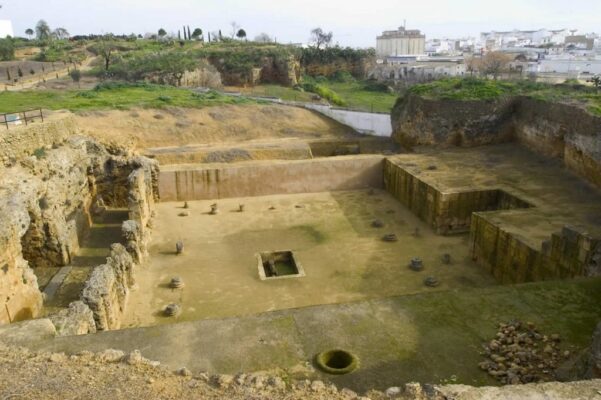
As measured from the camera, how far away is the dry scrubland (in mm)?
21984

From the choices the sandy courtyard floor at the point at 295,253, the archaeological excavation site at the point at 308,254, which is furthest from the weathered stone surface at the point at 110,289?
the sandy courtyard floor at the point at 295,253

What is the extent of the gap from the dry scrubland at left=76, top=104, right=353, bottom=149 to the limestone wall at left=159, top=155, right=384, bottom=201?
364 cm

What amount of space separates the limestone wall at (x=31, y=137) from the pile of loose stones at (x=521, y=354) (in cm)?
→ 1139

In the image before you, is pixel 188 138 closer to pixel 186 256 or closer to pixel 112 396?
pixel 186 256

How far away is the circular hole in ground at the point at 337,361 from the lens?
21.0 ft

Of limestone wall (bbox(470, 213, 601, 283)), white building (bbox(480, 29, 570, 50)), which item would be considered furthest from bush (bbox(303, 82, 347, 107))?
white building (bbox(480, 29, 570, 50))

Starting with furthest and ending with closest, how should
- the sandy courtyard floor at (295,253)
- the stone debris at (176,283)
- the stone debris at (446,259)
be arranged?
1. the stone debris at (446,259)
2. the stone debris at (176,283)
3. the sandy courtyard floor at (295,253)

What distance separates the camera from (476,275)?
12.4 m

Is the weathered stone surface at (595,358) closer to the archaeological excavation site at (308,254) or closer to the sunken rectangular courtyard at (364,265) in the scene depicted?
the archaeological excavation site at (308,254)

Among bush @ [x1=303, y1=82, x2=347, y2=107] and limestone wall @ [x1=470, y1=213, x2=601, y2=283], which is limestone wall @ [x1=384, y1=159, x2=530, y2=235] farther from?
bush @ [x1=303, y1=82, x2=347, y2=107]

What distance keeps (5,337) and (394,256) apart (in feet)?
30.8

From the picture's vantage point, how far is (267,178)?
18547mm

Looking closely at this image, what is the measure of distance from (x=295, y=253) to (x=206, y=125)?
1302cm

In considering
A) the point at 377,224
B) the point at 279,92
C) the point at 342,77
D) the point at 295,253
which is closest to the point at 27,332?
the point at 295,253
